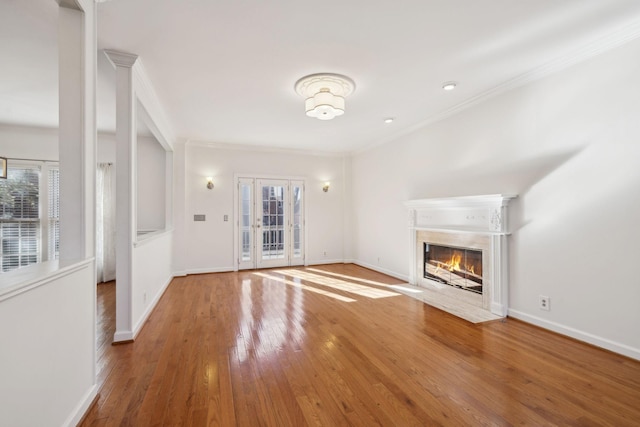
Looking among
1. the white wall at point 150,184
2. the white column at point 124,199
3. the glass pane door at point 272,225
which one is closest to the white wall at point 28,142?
the white wall at point 150,184

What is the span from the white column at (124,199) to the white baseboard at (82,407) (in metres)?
0.92

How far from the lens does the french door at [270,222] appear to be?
6266 mm

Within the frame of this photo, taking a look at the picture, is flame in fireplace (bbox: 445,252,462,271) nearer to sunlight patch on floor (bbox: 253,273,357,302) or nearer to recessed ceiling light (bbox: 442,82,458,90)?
sunlight patch on floor (bbox: 253,273,357,302)

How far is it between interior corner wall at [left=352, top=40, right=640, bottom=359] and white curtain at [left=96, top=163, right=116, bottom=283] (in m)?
6.13

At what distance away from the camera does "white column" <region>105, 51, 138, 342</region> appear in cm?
280

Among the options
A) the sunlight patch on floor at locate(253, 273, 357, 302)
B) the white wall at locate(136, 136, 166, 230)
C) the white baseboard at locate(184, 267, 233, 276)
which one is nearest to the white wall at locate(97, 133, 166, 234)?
the white wall at locate(136, 136, 166, 230)

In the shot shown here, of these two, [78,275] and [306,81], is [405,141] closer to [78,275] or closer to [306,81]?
[306,81]

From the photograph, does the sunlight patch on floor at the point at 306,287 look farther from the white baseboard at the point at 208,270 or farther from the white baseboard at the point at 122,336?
the white baseboard at the point at 122,336

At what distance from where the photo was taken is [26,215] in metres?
4.92

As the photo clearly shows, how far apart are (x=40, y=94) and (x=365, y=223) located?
5.83 meters

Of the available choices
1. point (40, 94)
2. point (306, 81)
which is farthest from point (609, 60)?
point (40, 94)

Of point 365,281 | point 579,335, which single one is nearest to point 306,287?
point 365,281

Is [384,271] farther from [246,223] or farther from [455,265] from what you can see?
[246,223]

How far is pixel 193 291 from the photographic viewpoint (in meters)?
4.58
